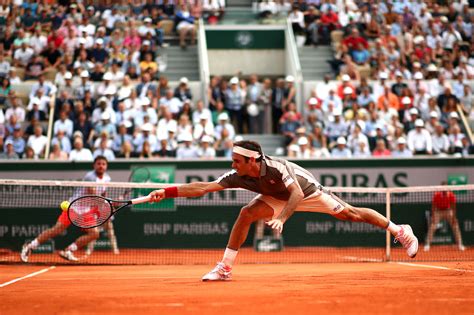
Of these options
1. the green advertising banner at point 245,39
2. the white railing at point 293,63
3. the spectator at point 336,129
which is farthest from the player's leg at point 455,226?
the green advertising banner at point 245,39

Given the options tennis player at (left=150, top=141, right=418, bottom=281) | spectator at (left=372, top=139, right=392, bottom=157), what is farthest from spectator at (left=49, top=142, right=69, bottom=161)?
tennis player at (left=150, top=141, right=418, bottom=281)

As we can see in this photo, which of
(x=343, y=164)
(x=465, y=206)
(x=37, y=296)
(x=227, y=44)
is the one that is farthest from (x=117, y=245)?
(x=227, y=44)

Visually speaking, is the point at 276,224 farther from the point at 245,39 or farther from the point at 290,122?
the point at 245,39

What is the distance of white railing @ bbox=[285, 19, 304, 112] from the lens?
77.4 feet

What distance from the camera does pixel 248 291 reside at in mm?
9117

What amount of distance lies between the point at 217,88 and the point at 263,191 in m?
13.0

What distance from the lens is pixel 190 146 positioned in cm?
2038

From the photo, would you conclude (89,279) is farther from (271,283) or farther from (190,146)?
(190,146)

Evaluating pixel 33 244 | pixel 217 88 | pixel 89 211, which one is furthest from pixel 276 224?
pixel 217 88

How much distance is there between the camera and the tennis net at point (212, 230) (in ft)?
55.7

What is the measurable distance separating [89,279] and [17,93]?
40.6 feet

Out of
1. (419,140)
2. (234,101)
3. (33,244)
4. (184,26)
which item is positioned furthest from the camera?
(184,26)

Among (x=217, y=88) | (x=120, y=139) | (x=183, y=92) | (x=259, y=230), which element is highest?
(x=217, y=88)

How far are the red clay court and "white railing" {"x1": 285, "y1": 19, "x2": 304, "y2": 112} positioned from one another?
1026 centimetres
